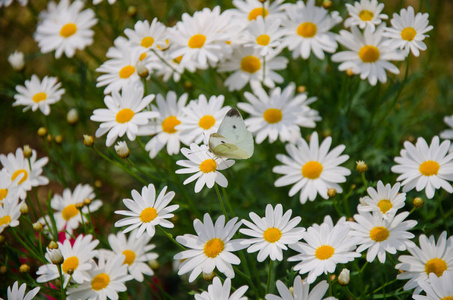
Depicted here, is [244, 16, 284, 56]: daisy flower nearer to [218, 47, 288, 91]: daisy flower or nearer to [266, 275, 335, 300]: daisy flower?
[218, 47, 288, 91]: daisy flower

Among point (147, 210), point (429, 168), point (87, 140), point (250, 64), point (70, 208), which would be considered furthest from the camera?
point (250, 64)

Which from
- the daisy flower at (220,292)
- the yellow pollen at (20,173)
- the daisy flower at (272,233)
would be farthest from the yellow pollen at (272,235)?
the yellow pollen at (20,173)

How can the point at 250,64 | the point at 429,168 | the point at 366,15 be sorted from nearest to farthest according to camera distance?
the point at 429,168 → the point at 366,15 → the point at 250,64

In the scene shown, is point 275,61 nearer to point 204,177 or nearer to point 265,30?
point 265,30

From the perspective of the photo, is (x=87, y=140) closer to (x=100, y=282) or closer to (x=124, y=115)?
(x=124, y=115)

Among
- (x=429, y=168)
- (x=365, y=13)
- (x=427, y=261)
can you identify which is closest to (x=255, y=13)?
(x=365, y=13)

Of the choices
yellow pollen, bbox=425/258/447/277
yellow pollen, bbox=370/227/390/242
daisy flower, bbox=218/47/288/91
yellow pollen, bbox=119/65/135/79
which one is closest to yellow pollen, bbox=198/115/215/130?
daisy flower, bbox=218/47/288/91

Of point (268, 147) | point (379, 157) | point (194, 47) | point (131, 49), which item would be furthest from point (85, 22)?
point (379, 157)
